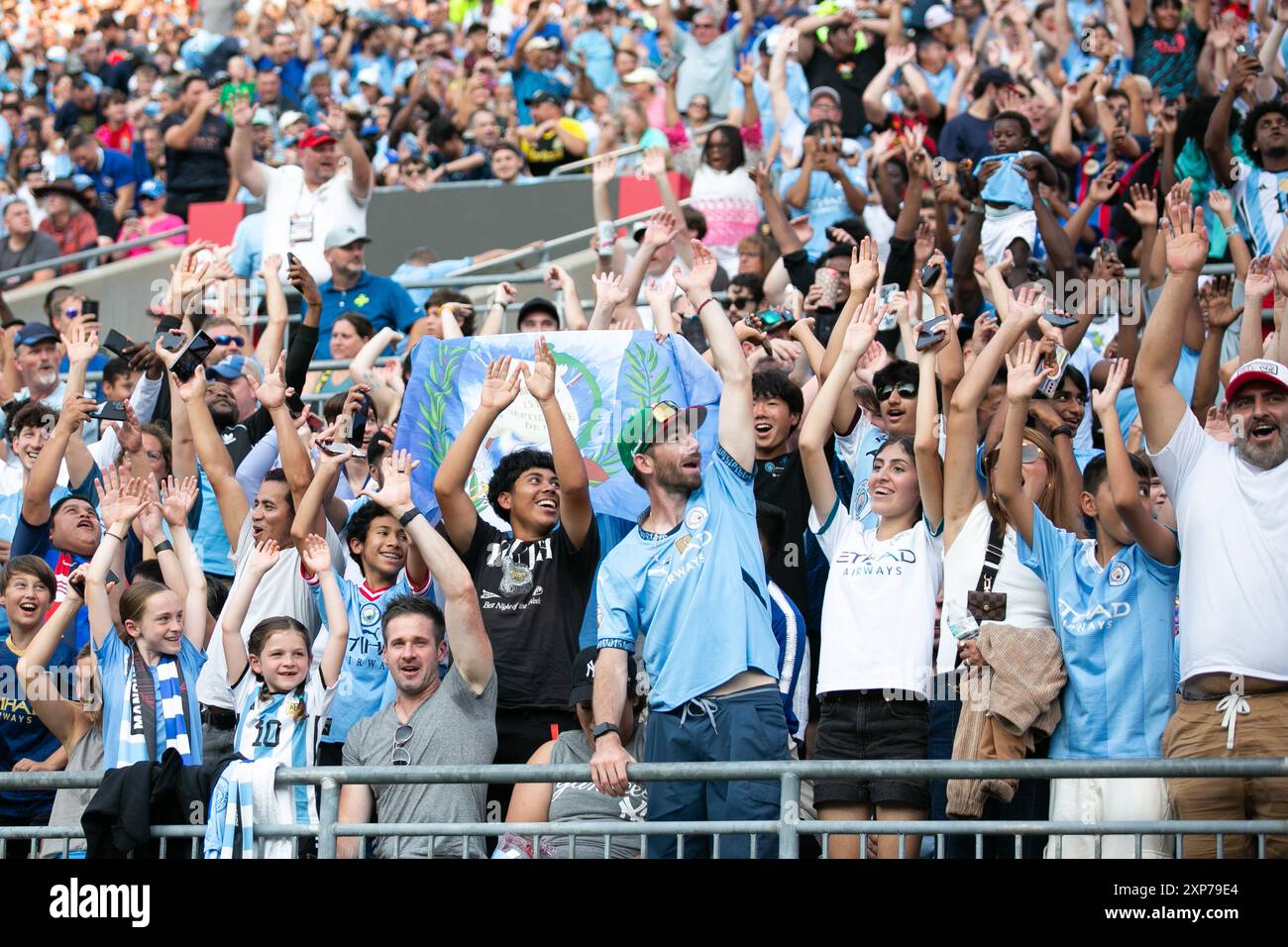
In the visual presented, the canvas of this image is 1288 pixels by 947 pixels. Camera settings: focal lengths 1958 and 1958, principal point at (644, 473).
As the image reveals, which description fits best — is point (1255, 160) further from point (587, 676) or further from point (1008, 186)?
point (587, 676)

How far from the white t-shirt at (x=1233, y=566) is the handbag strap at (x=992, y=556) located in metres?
0.70

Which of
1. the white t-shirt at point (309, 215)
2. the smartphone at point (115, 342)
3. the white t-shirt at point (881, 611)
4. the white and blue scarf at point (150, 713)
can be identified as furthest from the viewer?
the white t-shirt at point (309, 215)

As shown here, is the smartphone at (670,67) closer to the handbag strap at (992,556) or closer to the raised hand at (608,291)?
the raised hand at (608,291)

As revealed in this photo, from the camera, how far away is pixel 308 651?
7586 millimetres

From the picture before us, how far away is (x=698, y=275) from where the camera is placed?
778cm

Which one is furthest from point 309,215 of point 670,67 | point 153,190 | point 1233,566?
point 1233,566

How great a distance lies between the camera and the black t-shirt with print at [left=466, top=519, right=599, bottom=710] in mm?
7488

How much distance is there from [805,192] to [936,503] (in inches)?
231

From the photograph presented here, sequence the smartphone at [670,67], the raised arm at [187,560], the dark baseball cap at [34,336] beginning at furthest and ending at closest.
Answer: the smartphone at [670,67], the dark baseball cap at [34,336], the raised arm at [187,560]

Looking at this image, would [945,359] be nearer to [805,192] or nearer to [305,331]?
[305,331]

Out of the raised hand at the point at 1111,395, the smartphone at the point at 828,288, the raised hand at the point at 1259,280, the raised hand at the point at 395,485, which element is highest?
the smartphone at the point at 828,288

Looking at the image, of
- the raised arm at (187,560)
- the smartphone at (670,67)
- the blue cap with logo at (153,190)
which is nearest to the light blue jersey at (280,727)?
the raised arm at (187,560)

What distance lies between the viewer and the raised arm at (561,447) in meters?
7.45
